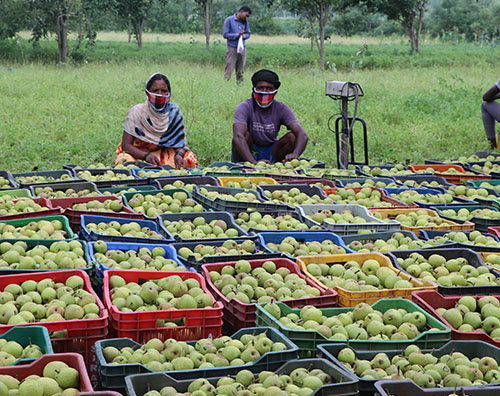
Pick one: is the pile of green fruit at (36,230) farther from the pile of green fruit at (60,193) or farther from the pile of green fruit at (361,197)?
the pile of green fruit at (361,197)

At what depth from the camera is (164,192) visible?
5176mm

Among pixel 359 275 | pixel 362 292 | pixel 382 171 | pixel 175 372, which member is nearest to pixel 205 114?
pixel 382 171

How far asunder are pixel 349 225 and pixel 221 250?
110cm

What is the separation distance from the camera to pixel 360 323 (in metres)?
3.04

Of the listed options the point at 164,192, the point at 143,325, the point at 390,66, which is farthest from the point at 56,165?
the point at 390,66

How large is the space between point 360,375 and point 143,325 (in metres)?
1.02

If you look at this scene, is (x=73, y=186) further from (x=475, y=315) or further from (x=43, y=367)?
(x=475, y=315)

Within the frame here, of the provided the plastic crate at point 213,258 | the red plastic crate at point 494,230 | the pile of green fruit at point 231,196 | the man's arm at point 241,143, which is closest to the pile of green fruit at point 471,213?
the red plastic crate at point 494,230

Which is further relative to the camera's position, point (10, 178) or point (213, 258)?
point (10, 178)

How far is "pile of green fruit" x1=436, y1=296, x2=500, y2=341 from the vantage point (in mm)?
3152

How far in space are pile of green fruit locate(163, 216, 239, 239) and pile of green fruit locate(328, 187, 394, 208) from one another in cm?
125

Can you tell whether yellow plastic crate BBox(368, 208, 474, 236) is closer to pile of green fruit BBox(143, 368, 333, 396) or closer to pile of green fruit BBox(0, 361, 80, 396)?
pile of green fruit BBox(143, 368, 333, 396)

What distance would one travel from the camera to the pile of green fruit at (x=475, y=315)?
3.15 meters

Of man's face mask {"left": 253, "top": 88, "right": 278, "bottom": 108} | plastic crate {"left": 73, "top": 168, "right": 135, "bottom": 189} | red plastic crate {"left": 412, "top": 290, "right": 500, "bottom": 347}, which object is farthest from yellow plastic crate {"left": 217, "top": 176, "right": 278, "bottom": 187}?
red plastic crate {"left": 412, "top": 290, "right": 500, "bottom": 347}
